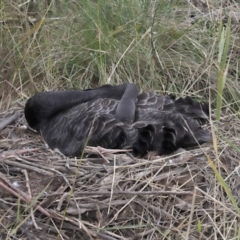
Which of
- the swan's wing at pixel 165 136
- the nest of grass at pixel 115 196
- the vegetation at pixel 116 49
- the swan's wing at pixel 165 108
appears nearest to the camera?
the nest of grass at pixel 115 196

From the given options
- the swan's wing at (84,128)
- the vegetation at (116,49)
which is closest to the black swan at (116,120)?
the swan's wing at (84,128)

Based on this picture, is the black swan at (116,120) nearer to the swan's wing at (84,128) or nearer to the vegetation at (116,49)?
the swan's wing at (84,128)

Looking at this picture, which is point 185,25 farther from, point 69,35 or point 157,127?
point 157,127

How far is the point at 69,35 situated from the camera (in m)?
4.68

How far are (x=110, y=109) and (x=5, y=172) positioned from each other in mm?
655

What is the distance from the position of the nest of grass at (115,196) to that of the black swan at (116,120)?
0.22 ft

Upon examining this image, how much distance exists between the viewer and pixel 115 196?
10.1 feet

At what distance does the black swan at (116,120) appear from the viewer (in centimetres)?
338

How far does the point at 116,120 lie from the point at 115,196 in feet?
1.66

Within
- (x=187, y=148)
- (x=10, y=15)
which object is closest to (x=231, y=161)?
(x=187, y=148)

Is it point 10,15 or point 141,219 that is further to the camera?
point 10,15

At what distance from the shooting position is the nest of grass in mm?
3006

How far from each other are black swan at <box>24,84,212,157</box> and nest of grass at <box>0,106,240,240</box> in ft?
0.22

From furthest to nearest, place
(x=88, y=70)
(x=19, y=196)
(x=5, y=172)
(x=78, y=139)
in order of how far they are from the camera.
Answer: (x=88, y=70) < (x=78, y=139) < (x=5, y=172) < (x=19, y=196)
